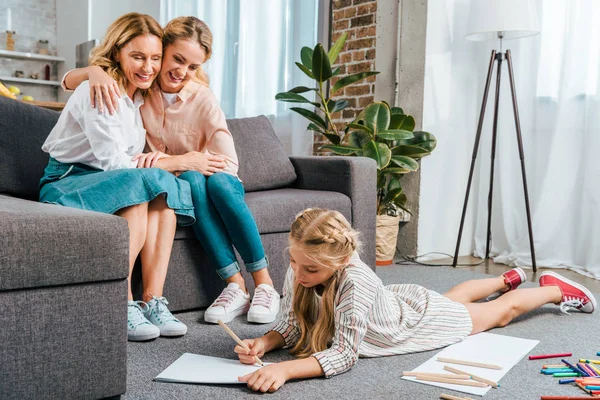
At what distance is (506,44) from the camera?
3.53m

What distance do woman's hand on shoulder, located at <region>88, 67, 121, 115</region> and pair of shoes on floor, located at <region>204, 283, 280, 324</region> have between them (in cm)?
69

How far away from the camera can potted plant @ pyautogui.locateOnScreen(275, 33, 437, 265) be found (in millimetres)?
3205

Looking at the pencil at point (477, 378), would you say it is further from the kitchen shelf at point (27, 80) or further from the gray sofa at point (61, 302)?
the kitchen shelf at point (27, 80)

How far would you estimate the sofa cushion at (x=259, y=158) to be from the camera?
2.77 metres

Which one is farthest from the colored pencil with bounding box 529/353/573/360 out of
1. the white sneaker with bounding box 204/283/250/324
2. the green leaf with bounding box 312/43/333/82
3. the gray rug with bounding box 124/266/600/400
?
the green leaf with bounding box 312/43/333/82

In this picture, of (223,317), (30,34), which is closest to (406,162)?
(223,317)

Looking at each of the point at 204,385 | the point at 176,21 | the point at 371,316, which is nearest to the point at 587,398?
the point at 371,316

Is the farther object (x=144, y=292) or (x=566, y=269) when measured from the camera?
(x=566, y=269)

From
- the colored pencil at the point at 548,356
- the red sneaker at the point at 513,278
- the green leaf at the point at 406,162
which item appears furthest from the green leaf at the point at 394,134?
the colored pencil at the point at 548,356

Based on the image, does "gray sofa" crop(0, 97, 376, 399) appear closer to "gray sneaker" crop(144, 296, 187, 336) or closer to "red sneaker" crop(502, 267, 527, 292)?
"gray sneaker" crop(144, 296, 187, 336)

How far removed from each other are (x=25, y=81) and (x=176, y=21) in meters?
5.09

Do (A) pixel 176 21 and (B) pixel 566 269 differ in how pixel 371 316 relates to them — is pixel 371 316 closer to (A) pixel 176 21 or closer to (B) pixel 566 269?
(A) pixel 176 21

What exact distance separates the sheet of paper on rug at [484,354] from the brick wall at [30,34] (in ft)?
20.3

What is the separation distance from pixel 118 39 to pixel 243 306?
0.96 m
